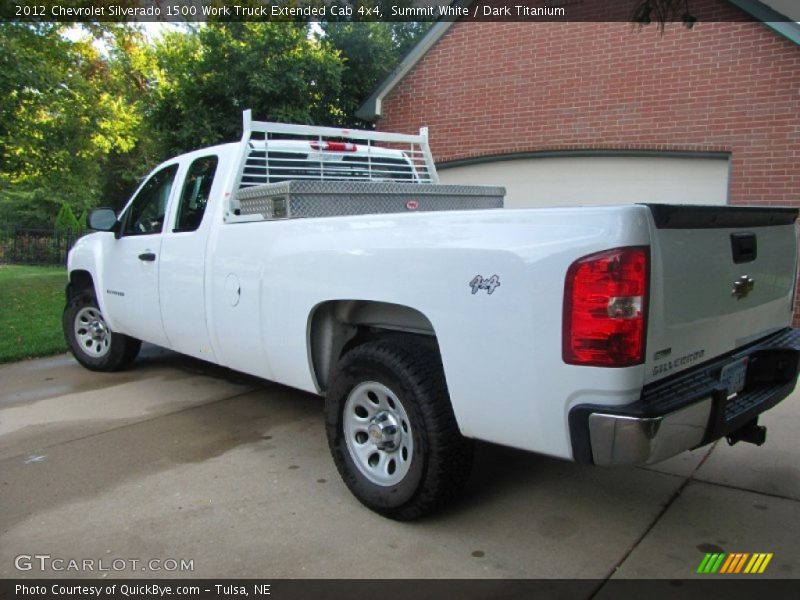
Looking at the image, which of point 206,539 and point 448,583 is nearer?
point 448,583

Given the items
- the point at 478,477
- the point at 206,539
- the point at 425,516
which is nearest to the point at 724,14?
the point at 478,477

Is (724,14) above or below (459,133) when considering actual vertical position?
above

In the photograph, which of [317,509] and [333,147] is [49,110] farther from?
[317,509]

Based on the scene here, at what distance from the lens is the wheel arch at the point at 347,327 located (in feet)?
11.2

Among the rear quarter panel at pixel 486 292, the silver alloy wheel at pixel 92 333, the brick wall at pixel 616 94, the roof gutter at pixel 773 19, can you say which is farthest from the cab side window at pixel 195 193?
the roof gutter at pixel 773 19

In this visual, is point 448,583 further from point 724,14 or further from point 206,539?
point 724,14

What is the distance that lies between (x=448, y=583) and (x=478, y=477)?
117 centimetres

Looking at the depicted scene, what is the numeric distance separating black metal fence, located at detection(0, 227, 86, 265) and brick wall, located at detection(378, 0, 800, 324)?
49.2ft

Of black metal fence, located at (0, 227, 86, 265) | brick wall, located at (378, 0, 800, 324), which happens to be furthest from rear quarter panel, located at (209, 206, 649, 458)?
black metal fence, located at (0, 227, 86, 265)

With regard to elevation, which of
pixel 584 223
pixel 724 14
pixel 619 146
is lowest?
pixel 584 223

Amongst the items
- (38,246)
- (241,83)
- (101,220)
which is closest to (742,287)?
(101,220)

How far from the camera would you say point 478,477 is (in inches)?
156

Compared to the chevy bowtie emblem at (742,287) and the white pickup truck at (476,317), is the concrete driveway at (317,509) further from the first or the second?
the chevy bowtie emblem at (742,287)

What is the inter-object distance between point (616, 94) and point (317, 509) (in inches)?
290
